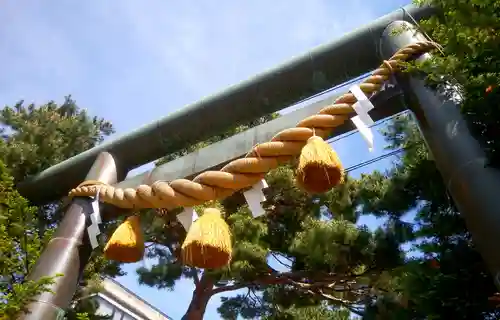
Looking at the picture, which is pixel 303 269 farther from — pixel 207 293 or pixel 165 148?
pixel 165 148

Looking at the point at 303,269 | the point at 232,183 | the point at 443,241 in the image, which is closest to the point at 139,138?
the point at 232,183

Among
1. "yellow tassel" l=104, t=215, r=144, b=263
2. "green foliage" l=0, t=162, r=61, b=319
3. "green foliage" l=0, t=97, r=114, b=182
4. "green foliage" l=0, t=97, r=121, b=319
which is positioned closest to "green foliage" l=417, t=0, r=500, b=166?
"yellow tassel" l=104, t=215, r=144, b=263

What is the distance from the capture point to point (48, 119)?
5.41 metres

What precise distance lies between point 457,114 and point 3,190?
3.05 meters

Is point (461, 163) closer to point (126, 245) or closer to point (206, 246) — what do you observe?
point (206, 246)

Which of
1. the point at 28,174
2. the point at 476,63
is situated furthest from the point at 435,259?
the point at 28,174

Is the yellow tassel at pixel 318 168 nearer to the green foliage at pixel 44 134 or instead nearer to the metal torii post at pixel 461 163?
the metal torii post at pixel 461 163

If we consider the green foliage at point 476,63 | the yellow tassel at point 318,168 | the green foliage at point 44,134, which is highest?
the green foliage at point 44,134

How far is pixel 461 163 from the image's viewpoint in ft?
6.46

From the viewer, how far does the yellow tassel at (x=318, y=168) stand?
1.97 metres

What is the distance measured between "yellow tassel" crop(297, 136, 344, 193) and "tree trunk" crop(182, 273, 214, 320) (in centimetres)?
416

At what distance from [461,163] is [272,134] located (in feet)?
3.87

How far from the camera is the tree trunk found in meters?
5.82

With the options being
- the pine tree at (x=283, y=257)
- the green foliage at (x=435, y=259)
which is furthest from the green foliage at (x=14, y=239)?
the green foliage at (x=435, y=259)
